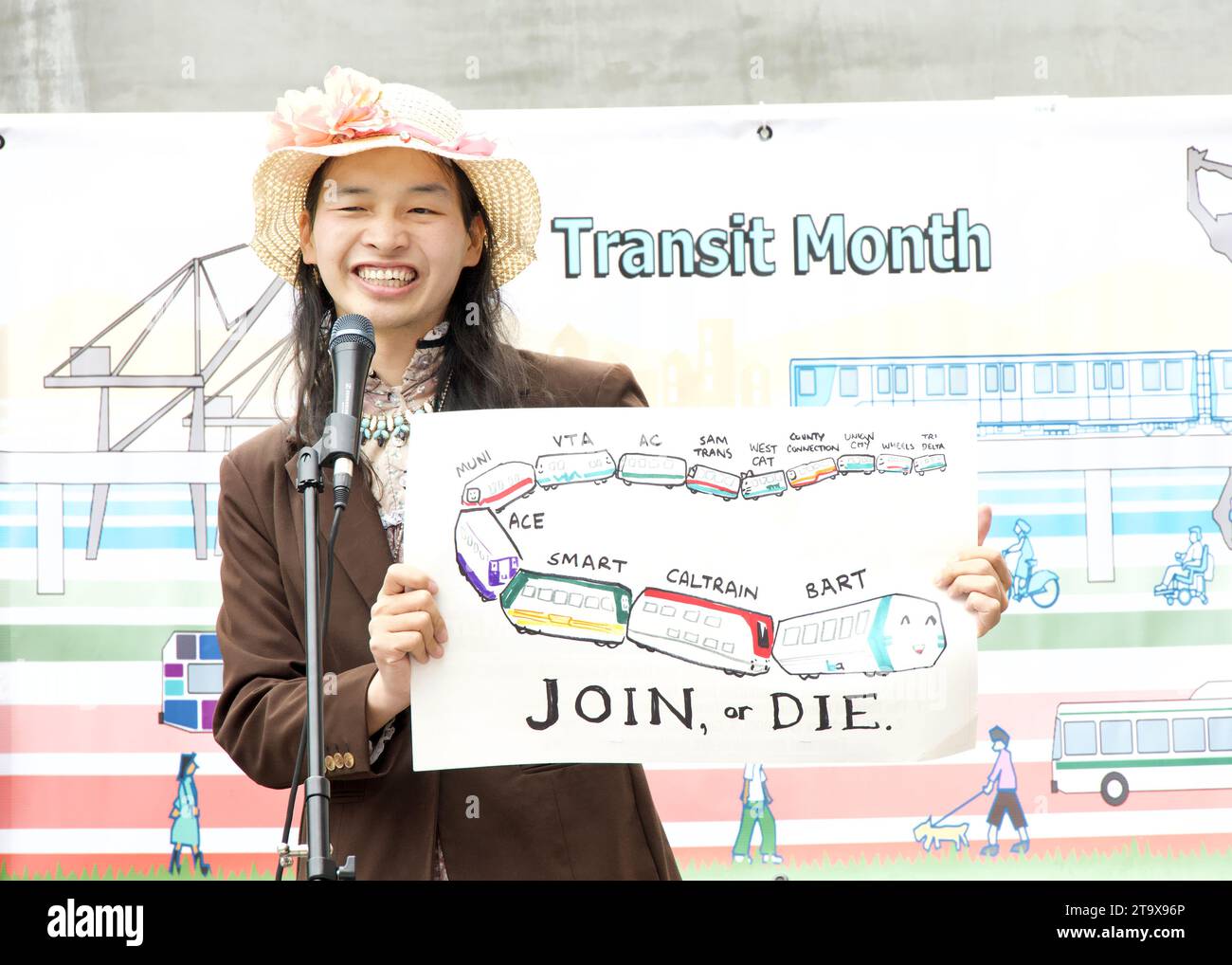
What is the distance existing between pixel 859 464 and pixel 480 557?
54 cm

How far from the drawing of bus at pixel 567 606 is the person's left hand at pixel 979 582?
0.44 metres

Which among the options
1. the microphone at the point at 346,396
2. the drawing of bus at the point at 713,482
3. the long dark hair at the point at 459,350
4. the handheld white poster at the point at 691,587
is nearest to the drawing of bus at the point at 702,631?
the handheld white poster at the point at 691,587

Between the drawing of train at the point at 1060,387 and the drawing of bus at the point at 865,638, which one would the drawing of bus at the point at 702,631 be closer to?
the drawing of bus at the point at 865,638

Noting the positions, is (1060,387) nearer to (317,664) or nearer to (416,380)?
(416,380)

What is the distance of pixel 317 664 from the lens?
1.29m

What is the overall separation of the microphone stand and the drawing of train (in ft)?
6.37

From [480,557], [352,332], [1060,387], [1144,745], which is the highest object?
[1060,387]

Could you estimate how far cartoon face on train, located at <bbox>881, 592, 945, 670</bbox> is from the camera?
5.61 ft

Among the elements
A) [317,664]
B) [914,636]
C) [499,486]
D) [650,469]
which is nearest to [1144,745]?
[914,636]

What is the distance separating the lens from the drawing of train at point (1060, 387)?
10.2ft
